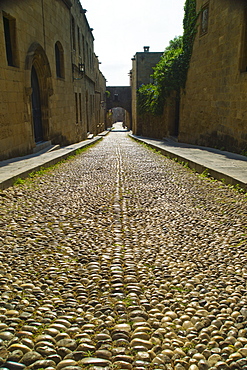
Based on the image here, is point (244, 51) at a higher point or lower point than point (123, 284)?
higher

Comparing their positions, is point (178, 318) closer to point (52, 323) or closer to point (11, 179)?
point (52, 323)

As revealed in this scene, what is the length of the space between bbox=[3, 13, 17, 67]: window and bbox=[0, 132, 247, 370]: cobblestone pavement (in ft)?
19.8

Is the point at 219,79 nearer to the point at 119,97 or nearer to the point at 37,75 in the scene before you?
the point at 37,75

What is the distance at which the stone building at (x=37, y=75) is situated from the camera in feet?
28.7

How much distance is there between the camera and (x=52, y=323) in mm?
2162

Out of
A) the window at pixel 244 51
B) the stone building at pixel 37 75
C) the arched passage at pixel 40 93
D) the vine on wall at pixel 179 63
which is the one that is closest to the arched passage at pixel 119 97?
the stone building at pixel 37 75

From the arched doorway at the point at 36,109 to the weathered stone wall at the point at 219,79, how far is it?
7.02m

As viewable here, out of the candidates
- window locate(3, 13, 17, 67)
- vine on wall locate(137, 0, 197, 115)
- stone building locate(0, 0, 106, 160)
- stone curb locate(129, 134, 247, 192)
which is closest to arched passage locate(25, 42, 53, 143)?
stone building locate(0, 0, 106, 160)

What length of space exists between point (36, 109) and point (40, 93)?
0.72m

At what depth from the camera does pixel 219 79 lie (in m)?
11.6

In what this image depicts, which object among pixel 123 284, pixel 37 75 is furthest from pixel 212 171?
pixel 37 75

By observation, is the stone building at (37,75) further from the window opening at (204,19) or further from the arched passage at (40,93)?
the window opening at (204,19)

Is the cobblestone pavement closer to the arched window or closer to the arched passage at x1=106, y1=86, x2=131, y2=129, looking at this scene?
the arched window

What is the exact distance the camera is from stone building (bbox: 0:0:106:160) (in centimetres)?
873
